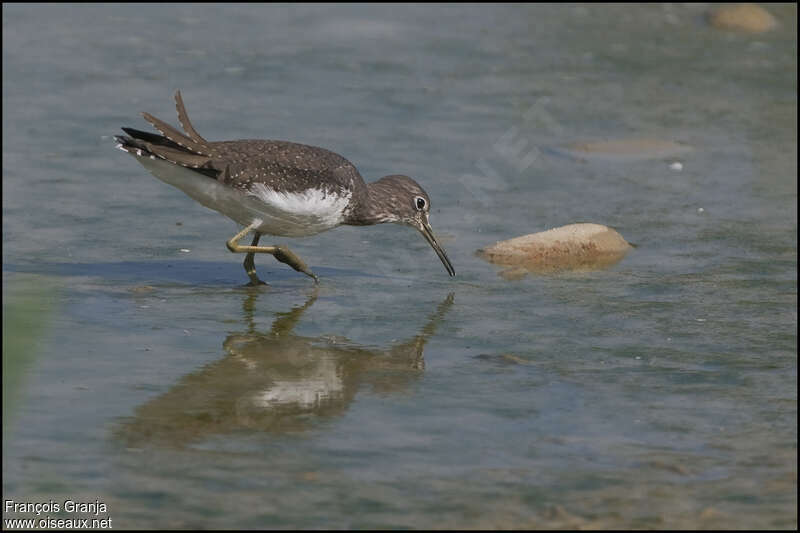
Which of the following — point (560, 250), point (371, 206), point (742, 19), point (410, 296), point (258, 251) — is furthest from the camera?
point (742, 19)

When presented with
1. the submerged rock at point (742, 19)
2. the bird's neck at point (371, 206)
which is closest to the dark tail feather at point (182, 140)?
the bird's neck at point (371, 206)

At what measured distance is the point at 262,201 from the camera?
9711 millimetres

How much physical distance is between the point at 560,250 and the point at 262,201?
264 cm

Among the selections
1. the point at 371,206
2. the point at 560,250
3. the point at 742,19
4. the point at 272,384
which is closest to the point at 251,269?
the point at 371,206

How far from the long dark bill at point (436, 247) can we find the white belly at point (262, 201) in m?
0.93

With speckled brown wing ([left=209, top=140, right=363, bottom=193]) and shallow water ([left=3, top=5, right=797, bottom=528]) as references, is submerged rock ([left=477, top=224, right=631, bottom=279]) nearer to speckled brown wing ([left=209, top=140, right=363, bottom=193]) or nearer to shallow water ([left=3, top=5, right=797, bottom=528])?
shallow water ([left=3, top=5, right=797, bottom=528])

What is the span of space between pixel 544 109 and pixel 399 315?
283 inches

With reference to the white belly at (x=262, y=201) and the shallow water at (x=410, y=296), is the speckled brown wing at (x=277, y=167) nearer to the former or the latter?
the white belly at (x=262, y=201)

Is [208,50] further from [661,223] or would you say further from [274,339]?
[274,339]

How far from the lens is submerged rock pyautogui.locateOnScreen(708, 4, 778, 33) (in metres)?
20.5

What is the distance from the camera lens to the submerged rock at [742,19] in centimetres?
2055

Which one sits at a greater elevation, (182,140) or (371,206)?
(182,140)

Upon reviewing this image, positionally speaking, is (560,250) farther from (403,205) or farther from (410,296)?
(410,296)

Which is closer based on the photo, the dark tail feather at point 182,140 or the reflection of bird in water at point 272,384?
the reflection of bird in water at point 272,384
